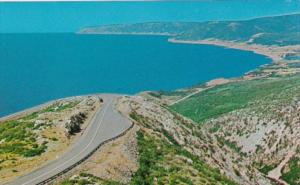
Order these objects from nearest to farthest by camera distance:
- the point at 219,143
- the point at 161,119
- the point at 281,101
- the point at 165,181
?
1. the point at 165,181
2. the point at 161,119
3. the point at 219,143
4. the point at 281,101

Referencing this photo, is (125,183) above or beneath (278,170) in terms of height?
above

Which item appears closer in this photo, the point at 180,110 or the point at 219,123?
the point at 219,123

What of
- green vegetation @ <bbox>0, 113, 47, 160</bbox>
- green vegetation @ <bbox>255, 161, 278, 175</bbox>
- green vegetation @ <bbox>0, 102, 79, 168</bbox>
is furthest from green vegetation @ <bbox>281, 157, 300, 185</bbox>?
green vegetation @ <bbox>0, 113, 47, 160</bbox>

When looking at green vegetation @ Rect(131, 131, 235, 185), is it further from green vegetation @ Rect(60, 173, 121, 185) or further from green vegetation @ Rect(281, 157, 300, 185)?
green vegetation @ Rect(281, 157, 300, 185)

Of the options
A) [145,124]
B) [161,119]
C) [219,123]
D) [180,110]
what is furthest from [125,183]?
[180,110]

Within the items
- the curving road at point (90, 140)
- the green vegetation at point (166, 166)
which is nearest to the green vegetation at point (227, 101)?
the curving road at point (90, 140)

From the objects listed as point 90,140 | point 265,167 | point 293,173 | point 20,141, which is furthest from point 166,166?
point 265,167

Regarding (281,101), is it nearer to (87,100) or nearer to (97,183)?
(87,100)
